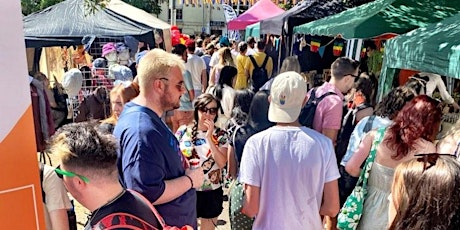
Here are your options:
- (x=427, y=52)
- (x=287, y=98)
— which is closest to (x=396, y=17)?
(x=427, y=52)

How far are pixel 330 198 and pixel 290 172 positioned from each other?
315 mm

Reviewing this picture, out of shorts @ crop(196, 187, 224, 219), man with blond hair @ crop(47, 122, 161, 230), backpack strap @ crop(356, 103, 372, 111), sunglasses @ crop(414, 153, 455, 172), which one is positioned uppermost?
sunglasses @ crop(414, 153, 455, 172)

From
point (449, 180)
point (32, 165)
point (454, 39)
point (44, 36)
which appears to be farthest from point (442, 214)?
point (44, 36)

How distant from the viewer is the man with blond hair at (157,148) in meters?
2.06

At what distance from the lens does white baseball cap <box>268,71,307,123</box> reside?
7.86 feet

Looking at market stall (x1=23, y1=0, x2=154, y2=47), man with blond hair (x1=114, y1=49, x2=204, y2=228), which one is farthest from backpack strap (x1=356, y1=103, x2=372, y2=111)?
market stall (x1=23, y1=0, x2=154, y2=47)

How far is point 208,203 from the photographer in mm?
3412

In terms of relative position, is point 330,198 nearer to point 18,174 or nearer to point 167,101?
point 167,101

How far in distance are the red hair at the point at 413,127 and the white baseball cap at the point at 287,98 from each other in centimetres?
63

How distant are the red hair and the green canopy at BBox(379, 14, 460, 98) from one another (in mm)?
622

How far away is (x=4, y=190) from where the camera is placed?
110 cm

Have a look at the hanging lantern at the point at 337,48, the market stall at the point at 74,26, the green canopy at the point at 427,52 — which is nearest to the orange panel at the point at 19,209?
the green canopy at the point at 427,52

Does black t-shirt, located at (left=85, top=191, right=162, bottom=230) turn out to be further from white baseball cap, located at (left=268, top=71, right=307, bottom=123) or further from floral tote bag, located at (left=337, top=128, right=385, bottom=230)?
floral tote bag, located at (left=337, top=128, right=385, bottom=230)

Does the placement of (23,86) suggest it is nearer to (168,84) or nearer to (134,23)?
(168,84)
